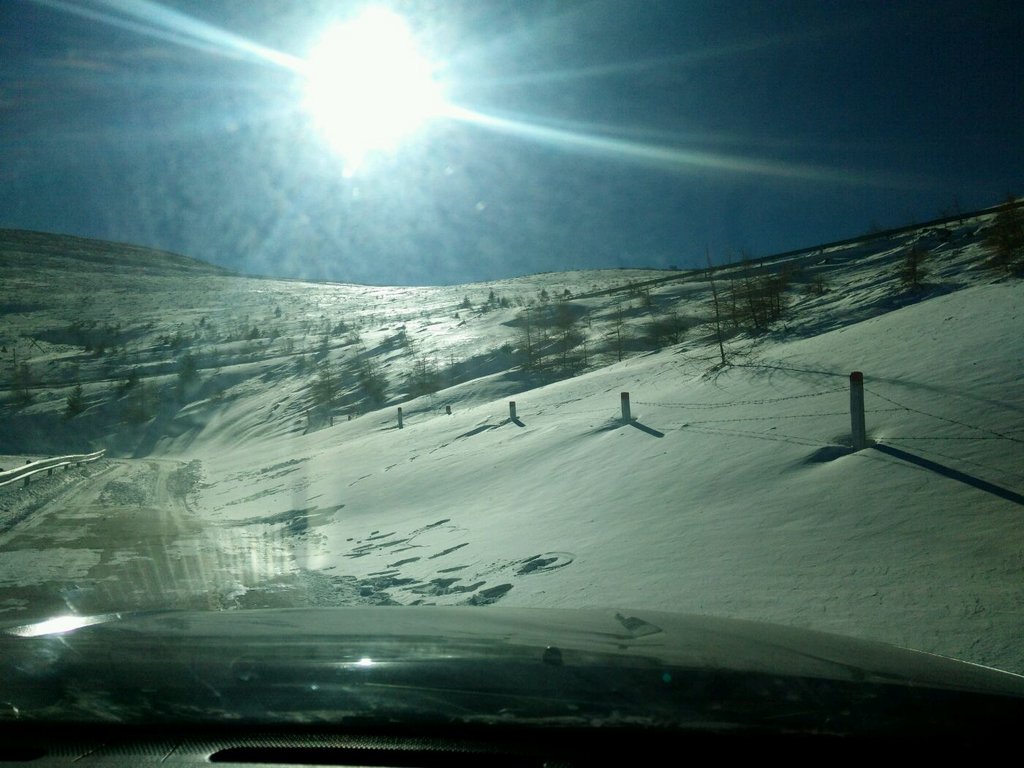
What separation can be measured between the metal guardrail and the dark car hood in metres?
18.5

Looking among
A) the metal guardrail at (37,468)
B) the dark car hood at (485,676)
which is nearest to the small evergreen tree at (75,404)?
the metal guardrail at (37,468)

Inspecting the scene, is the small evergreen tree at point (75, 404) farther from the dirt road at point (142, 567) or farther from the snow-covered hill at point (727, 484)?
the dirt road at point (142, 567)

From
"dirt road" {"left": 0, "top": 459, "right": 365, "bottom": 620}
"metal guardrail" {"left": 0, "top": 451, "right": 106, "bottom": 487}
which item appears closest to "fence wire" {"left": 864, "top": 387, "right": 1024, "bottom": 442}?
"dirt road" {"left": 0, "top": 459, "right": 365, "bottom": 620}

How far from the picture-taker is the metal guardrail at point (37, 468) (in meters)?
19.8

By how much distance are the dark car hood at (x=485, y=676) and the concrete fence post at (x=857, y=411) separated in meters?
5.73

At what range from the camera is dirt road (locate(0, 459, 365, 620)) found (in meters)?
7.64

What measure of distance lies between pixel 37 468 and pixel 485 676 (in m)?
24.2

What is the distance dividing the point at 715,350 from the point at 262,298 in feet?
262

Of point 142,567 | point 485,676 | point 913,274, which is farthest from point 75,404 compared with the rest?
point 485,676

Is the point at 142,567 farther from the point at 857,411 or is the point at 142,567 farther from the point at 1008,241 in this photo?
the point at 1008,241

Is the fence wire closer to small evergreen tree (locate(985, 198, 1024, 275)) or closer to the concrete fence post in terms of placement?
the concrete fence post

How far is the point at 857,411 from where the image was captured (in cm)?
927

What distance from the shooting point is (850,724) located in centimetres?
261

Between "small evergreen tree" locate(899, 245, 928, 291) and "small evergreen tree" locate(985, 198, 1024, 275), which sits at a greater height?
"small evergreen tree" locate(985, 198, 1024, 275)
